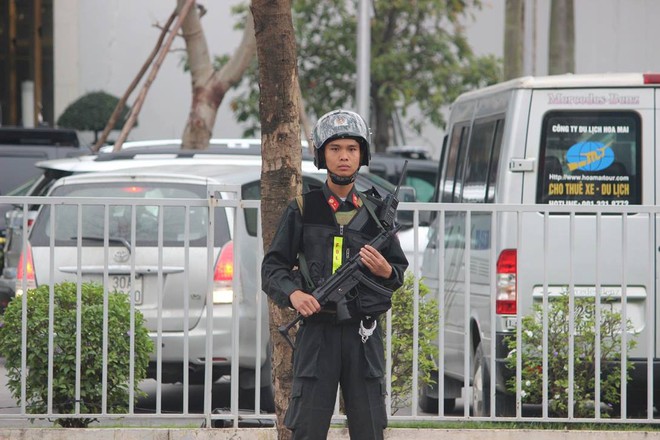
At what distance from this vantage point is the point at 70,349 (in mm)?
7312

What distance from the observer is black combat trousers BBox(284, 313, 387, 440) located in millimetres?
5176

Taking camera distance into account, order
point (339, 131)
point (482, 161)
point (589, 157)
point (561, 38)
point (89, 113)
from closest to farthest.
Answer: point (339, 131)
point (589, 157)
point (482, 161)
point (561, 38)
point (89, 113)

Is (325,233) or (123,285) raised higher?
(325,233)

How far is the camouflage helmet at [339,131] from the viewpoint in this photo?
5.19 metres

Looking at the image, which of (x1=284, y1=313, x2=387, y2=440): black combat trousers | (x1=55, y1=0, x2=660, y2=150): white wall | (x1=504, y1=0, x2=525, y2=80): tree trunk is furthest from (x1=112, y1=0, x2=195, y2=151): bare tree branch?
(x1=55, y1=0, x2=660, y2=150): white wall

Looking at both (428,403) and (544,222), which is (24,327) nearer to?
(428,403)

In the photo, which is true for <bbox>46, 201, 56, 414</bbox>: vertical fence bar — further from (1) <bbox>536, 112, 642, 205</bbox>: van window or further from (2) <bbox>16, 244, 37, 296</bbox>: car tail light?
(1) <bbox>536, 112, 642, 205</bbox>: van window

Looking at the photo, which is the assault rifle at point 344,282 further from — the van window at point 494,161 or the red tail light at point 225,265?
the van window at point 494,161

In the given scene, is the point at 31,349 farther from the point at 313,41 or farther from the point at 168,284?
the point at 313,41

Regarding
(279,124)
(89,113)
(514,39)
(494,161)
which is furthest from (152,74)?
(279,124)

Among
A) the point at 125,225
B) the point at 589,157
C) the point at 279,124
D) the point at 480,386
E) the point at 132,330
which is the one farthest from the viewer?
the point at 589,157

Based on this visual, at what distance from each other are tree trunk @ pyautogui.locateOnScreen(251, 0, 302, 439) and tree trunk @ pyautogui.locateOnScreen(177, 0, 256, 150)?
10.7 m

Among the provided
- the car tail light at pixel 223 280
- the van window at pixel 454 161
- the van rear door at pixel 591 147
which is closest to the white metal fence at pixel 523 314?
the car tail light at pixel 223 280

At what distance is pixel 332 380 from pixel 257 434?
2.31 metres
